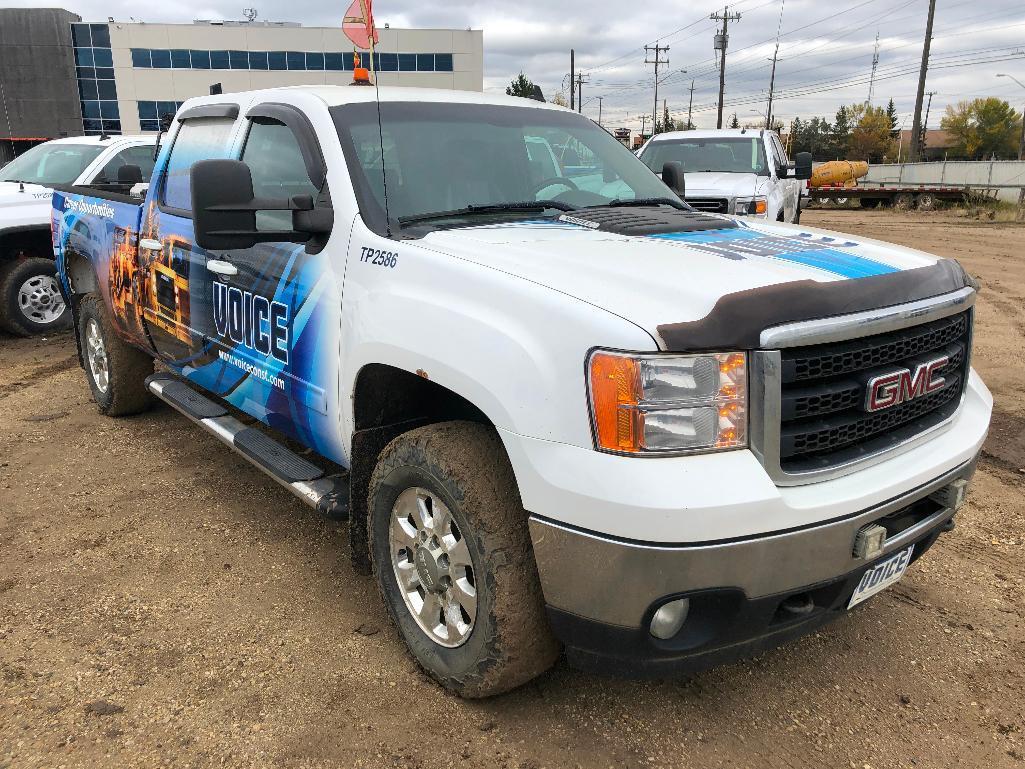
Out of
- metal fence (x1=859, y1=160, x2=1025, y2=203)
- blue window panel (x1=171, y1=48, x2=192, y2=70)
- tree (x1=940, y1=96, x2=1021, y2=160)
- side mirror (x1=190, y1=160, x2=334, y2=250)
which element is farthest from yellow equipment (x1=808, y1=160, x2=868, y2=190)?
tree (x1=940, y1=96, x2=1021, y2=160)

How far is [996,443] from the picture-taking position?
16.1 ft

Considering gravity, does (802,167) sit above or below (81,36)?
below

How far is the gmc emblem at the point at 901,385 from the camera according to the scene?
221 centimetres

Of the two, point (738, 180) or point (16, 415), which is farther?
point (738, 180)

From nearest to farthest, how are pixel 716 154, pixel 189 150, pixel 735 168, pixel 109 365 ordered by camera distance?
1. pixel 189 150
2. pixel 109 365
3. pixel 735 168
4. pixel 716 154

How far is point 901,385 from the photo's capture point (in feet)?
7.52

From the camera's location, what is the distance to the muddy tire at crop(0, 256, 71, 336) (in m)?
8.07

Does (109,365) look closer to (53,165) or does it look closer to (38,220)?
(38,220)

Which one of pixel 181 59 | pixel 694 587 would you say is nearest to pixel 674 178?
pixel 694 587

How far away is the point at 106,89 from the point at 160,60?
4.68m

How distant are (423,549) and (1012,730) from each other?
191 cm

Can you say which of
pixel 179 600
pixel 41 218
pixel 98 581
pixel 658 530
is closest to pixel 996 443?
pixel 658 530

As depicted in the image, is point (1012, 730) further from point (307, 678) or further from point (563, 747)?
point (307, 678)

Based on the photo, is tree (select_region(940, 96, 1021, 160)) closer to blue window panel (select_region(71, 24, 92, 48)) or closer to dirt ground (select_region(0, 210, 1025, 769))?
blue window panel (select_region(71, 24, 92, 48))
